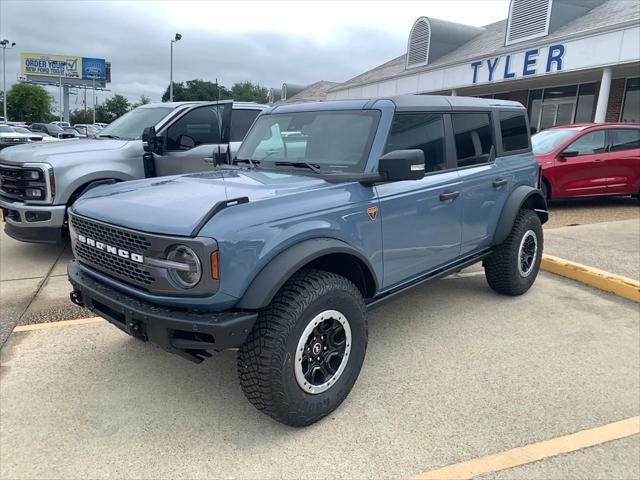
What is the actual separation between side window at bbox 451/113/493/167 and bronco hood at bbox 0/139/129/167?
13.6ft

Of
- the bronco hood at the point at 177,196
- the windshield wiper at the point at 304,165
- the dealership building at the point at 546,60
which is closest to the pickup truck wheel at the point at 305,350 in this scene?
the bronco hood at the point at 177,196

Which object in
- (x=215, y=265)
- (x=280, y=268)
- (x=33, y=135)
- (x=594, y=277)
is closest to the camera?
(x=215, y=265)

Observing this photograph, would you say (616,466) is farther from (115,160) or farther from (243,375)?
(115,160)

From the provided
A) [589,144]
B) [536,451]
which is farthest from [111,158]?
[589,144]

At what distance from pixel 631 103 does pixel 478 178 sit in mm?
15898

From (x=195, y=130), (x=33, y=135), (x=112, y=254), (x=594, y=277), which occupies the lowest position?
(x=594, y=277)

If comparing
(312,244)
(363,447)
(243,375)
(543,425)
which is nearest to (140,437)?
(243,375)

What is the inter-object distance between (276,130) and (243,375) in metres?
2.13

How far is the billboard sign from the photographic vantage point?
80.8 meters

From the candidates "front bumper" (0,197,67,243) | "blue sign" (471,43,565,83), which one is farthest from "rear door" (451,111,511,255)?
"blue sign" (471,43,565,83)

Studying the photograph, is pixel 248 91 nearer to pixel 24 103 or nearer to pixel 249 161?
pixel 24 103

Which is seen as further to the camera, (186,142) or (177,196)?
(186,142)

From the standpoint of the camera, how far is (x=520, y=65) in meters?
17.2

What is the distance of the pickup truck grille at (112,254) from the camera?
8.57 feet
